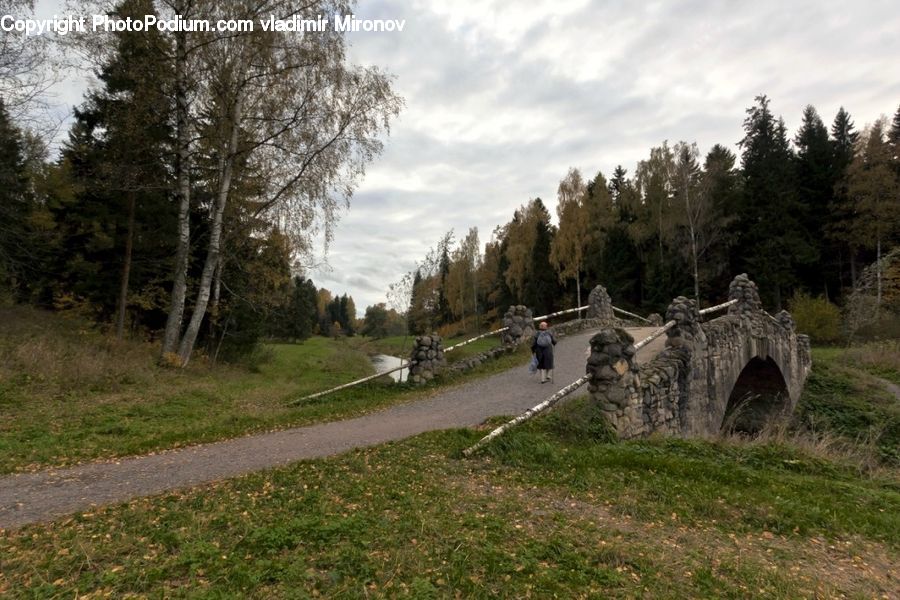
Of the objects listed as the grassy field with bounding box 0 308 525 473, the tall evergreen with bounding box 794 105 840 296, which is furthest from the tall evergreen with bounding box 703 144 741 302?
the grassy field with bounding box 0 308 525 473

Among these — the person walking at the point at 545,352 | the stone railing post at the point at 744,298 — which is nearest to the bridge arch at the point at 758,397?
the stone railing post at the point at 744,298

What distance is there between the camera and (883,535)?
5.27 meters

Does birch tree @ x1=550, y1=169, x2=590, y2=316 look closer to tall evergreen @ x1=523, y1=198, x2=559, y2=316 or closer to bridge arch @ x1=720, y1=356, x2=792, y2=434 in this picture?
tall evergreen @ x1=523, y1=198, x2=559, y2=316

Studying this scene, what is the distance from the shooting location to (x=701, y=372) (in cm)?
1180

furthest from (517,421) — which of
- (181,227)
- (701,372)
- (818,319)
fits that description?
(818,319)

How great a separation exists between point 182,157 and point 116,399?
25.0 ft

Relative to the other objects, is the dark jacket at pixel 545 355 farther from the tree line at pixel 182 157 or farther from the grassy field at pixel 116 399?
the tree line at pixel 182 157

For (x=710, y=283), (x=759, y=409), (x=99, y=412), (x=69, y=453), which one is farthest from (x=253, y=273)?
(x=710, y=283)

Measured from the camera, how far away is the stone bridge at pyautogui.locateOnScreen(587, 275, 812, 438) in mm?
8594

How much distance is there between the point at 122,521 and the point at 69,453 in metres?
3.27

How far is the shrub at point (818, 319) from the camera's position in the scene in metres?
27.0

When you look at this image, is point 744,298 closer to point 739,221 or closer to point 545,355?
point 545,355

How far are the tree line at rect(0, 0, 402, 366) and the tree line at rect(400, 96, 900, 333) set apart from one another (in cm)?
1105

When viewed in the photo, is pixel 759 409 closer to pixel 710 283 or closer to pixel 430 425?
pixel 430 425
